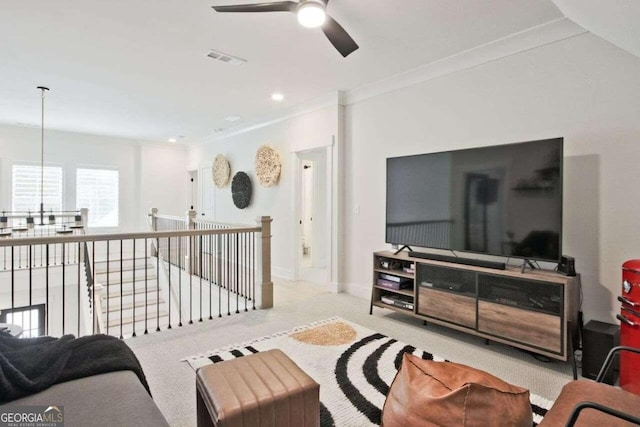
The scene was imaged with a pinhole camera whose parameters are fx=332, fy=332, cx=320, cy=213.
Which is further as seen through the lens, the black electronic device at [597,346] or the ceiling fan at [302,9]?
the black electronic device at [597,346]

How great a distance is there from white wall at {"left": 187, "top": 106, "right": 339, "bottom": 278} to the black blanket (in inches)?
147

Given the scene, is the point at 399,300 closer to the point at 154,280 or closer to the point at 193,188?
the point at 154,280

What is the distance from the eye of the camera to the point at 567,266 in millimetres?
2496

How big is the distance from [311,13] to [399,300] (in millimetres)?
2747

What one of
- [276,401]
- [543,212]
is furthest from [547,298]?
[276,401]

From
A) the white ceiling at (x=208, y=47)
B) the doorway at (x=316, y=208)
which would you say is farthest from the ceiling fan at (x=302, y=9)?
the doorway at (x=316, y=208)

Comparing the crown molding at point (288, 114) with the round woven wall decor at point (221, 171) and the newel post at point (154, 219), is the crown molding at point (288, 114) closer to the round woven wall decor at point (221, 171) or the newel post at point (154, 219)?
the round woven wall decor at point (221, 171)

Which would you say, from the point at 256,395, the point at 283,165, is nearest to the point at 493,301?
the point at 256,395

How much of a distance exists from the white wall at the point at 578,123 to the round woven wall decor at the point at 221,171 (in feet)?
14.5

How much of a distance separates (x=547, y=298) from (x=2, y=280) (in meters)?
8.10

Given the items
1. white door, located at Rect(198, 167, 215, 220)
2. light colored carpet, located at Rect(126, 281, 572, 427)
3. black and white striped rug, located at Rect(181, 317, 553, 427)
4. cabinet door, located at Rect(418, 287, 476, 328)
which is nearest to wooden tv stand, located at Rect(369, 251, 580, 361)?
cabinet door, located at Rect(418, 287, 476, 328)

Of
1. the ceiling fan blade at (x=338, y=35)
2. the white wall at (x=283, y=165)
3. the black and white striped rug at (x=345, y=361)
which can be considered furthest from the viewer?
the white wall at (x=283, y=165)

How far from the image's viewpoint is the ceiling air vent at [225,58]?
337cm

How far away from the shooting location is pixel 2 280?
588cm
